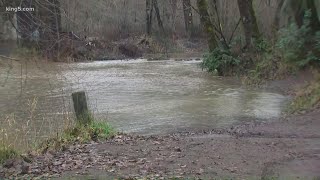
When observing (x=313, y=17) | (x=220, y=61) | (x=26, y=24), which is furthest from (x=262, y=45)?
(x=26, y=24)

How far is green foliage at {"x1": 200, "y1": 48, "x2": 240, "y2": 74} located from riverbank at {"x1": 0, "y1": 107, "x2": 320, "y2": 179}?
594 inches

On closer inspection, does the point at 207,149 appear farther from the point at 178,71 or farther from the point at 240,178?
the point at 178,71

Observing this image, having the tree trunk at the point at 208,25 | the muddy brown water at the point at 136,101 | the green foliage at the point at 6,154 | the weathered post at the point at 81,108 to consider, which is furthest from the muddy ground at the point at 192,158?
the tree trunk at the point at 208,25

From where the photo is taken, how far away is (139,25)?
186ft

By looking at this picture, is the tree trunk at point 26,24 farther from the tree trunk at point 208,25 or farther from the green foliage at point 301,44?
the tree trunk at point 208,25

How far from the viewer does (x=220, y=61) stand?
2744cm

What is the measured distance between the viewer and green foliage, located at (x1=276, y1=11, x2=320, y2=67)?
19625 mm

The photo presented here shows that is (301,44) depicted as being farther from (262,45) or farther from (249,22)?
(249,22)

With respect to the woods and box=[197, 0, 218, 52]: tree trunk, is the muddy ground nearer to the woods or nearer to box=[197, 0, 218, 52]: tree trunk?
the woods

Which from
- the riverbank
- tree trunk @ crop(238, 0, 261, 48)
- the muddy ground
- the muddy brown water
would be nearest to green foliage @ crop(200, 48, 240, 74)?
the muddy brown water

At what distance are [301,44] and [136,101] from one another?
6.59 meters

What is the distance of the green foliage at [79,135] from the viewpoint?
34.5ft

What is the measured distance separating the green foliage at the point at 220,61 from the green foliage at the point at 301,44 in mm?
5887

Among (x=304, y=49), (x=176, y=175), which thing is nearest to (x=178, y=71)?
(x=304, y=49)
